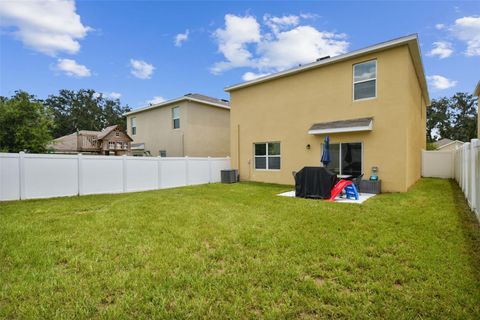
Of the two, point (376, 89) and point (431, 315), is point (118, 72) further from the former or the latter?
point (431, 315)

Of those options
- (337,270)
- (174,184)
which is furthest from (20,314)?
(174,184)

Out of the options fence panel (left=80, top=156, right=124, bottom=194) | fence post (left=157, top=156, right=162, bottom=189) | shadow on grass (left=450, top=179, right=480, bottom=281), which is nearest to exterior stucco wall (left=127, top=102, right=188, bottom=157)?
fence post (left=157, top=156, right=162, bottom=189)

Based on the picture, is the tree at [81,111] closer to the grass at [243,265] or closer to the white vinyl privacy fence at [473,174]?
the grass at [243,265]

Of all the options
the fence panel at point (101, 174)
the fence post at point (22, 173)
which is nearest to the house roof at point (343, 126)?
the fence panel at point (101, 174)

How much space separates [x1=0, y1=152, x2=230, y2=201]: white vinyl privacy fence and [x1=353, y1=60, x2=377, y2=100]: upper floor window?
8832mm

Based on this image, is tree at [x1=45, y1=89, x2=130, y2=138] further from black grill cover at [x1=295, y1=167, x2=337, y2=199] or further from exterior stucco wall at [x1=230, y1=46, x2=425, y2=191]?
black grill cover at [x1=295, y1=167, x2=337, y2=199]

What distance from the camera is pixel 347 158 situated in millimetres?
10727

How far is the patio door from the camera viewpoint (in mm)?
10438

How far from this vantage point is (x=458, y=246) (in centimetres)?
414

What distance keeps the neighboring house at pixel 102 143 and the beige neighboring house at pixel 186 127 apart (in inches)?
117

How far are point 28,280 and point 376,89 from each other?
38.0 feet

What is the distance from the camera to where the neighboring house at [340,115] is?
31.3 ft

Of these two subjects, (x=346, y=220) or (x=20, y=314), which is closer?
(x=20, y=314)

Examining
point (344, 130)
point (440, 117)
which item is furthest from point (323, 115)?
point (440, 117)
